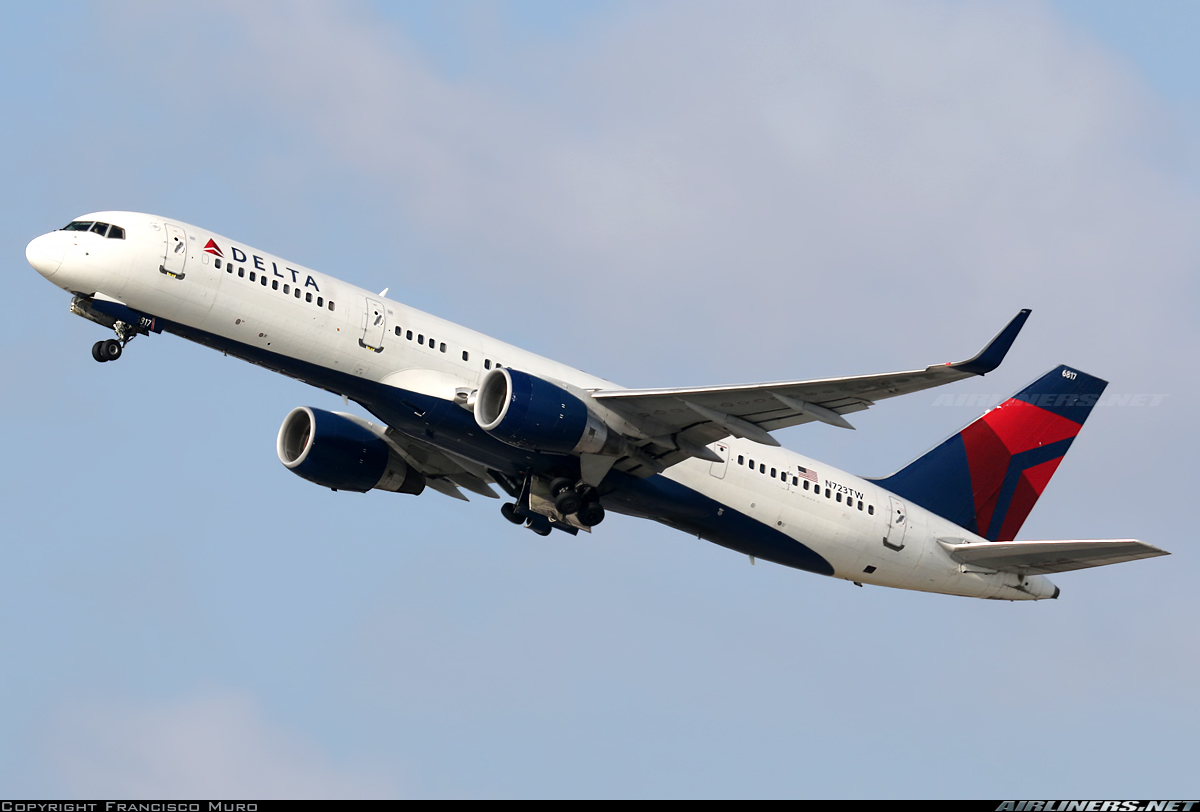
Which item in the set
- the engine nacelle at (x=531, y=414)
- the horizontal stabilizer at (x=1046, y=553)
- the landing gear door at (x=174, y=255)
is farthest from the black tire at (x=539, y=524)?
the horizontal stabilizer at (x=1046, y=553)

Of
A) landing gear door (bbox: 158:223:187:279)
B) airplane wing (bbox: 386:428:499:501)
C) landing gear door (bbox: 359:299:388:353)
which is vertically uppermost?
landing gear door (bbox: 158:223:187:279)

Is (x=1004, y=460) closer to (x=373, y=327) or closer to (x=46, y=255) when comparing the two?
(x=373, y=327)

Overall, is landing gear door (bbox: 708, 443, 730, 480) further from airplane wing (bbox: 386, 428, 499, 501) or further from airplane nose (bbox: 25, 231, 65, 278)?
airplane nose (bbox: 25, 231, 65, 278)

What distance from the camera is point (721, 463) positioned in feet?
123

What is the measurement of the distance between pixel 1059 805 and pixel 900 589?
41.9 feet

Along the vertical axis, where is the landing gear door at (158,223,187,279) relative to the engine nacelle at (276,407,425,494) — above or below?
above

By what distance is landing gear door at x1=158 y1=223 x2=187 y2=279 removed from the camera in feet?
107

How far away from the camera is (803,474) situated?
129ft

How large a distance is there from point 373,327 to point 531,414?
15.1 feet

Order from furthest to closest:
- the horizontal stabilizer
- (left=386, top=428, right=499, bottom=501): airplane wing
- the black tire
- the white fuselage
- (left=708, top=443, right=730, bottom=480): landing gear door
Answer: (left=386, top=428, right=499, bottom=501): airplane wing → (left=708, top=443, right=730, bottom=480): landing gear door → the black tire → the horizontal stabilizer → the white fuselage

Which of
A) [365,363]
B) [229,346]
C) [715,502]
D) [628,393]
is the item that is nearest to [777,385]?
[628,393]

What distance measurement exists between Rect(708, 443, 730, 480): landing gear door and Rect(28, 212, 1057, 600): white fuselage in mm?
38

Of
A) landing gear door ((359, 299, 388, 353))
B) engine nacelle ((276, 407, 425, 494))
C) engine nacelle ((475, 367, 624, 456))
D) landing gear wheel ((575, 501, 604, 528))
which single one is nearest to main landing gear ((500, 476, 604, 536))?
landing gear wheel ((575, 501, 604, 528))

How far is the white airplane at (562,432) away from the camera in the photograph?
32562 mm
